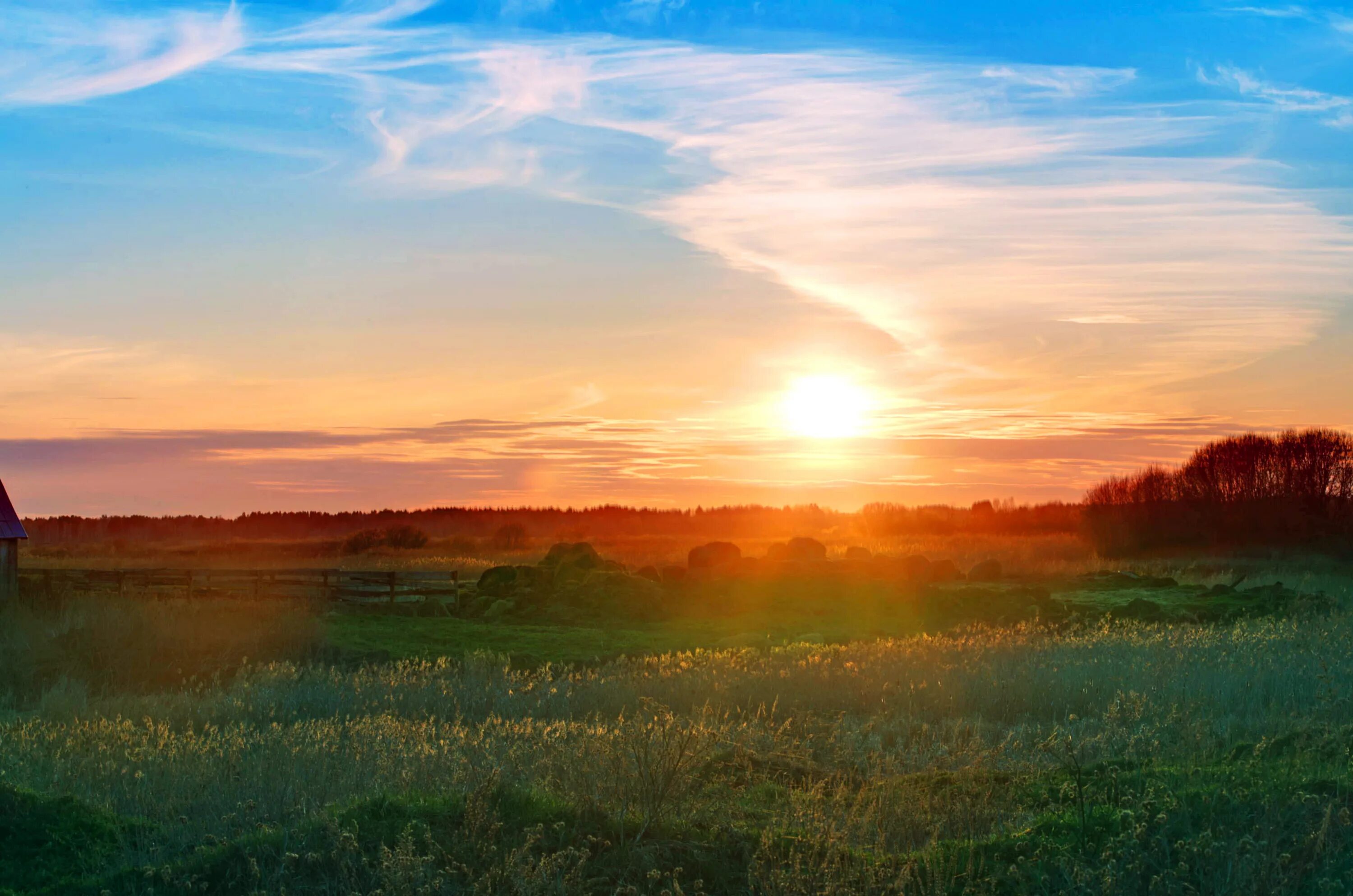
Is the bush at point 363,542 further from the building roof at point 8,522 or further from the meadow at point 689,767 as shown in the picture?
the meadow at point 689,767

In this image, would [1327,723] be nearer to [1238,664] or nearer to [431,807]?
[1238,664]

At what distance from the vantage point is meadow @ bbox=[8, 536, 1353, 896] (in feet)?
19.9

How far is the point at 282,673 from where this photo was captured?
16.9 metres

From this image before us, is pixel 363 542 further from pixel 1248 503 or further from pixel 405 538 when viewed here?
pixel 1248 503

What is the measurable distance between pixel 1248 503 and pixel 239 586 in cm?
4059

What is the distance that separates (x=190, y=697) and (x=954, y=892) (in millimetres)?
12512

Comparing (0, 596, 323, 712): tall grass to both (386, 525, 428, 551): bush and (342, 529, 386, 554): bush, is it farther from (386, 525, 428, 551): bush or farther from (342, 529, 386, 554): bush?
(386, 525, 428, 551): bush

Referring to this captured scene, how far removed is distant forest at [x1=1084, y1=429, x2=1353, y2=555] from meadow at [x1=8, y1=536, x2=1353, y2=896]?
30.1 m

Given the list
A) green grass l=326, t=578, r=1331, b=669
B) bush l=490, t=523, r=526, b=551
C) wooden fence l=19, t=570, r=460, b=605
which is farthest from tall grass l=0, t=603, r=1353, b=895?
bush l=490, t=523, r=526, b=551

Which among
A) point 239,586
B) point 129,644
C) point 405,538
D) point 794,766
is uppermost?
point 405,538

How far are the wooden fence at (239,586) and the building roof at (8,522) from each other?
4.17ft

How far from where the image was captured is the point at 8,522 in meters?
28.1

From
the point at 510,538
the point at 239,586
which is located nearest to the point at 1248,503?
the point at 239,586

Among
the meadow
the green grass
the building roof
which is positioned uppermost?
the building roof
